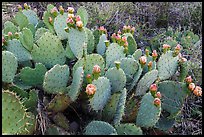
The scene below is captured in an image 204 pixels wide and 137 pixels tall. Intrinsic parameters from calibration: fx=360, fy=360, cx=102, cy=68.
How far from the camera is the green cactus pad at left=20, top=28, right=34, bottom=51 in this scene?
257cm

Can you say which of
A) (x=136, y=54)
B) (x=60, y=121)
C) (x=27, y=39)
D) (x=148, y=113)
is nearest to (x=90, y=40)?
(x=136, y=54)

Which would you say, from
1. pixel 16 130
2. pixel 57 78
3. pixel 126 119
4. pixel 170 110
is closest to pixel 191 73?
pixel 170 110

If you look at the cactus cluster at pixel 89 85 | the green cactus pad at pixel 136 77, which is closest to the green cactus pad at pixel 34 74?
the cactus cluster at pixel 89 85

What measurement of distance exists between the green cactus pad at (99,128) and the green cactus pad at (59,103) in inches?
7.9

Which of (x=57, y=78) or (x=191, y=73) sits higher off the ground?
(x=57, y=78)

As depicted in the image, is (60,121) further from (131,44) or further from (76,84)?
(131,44)

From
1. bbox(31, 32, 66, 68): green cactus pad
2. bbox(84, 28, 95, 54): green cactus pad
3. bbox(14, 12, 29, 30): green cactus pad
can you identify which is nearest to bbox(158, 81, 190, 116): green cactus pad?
bbox(84, 28, 95, 54): green cactus pad

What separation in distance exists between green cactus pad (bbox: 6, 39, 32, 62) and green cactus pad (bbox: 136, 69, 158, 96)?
860 mm

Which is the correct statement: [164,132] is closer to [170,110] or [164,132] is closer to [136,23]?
[170,110]

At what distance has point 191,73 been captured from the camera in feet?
9.96

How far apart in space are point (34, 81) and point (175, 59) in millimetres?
1009

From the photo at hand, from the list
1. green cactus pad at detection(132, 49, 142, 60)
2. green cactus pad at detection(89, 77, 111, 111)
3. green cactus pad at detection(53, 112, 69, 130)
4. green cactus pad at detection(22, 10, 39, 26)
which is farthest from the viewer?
green cactus pad at detection(22, 10, 39, 26)

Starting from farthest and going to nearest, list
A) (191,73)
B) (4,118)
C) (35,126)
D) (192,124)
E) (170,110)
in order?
1. (191,73)
2. (192,124)
3. (170,110)
4. (35,126)
5. (4,118)

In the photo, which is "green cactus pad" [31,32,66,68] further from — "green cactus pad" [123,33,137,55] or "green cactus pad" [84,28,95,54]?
"green cactus pad" [123,33,137,55]
